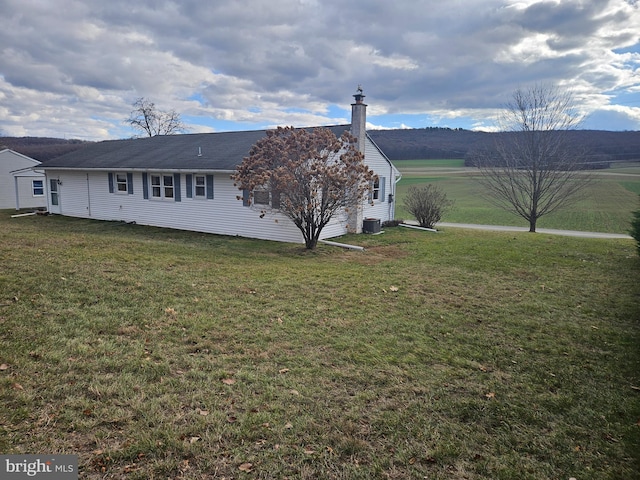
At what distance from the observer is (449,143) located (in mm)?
66500

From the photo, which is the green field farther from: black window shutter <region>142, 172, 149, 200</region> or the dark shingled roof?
black window shutter <region>142, 172, 149, 200</region>

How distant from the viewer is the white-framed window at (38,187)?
24422 millimetres

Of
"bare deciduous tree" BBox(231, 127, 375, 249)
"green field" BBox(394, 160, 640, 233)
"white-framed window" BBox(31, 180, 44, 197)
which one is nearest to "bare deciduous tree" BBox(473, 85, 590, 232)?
"green field" BBox(394, 160, 640, 233)

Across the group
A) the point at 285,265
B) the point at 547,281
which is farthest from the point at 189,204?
the point at 547,281

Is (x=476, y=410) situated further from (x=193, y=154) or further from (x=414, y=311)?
(x=193, y=154)

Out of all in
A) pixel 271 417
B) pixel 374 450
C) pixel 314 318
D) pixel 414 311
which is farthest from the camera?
pixel 414 311

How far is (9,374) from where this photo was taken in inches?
146

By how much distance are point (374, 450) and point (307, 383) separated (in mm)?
1095

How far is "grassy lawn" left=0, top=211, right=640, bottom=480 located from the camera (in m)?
2.92

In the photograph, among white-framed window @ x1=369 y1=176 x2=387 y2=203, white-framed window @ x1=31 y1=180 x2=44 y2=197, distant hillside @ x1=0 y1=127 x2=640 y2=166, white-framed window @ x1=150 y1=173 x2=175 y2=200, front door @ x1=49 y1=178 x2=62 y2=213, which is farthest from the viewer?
distant hillside @ x1=0 y1=127 x2=640 y2=166

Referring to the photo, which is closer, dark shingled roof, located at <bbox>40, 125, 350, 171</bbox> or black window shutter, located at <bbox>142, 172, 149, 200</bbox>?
dark shingled roof, located at <bbox>40, 125, 350, 171</bbox>

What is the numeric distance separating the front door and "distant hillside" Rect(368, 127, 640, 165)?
1231 inches
